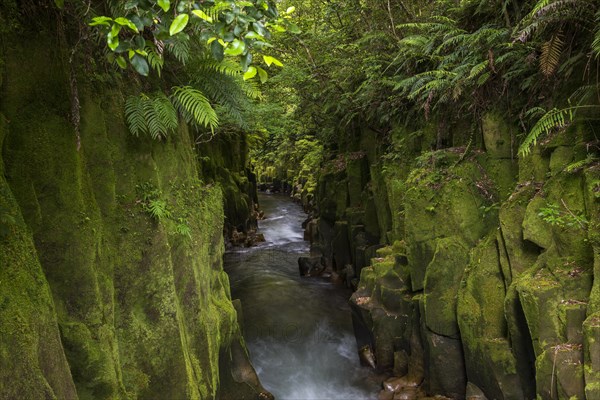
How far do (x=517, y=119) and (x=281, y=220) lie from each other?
2152 centimetres

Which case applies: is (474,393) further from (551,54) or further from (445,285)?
(551,54)

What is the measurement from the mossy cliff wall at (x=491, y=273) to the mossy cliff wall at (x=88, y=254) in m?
4.38

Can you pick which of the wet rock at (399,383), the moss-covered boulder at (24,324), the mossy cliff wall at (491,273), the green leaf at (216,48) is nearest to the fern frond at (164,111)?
the moss-covered boulder at (24,324)

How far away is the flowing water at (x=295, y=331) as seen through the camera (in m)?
9.24

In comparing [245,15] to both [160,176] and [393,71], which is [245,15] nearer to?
[160,176]

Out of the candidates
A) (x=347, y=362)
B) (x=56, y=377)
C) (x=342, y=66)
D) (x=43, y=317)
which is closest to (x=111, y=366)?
(x=56, y=377)

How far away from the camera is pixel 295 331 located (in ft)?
38.3

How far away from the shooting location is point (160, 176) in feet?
19.7

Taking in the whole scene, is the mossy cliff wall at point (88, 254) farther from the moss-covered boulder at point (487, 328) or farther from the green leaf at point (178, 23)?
the moss-covered boulder at point (487, 328)

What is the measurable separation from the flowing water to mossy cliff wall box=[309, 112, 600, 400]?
34.8 inches

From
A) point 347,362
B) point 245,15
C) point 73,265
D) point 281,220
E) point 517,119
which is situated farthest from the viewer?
point 281,220

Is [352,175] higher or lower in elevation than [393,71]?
lower

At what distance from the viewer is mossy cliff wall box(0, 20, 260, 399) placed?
10.5 ft

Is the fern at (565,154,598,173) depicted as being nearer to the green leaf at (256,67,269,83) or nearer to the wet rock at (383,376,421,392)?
the wet rock at (383,376,421,392)
